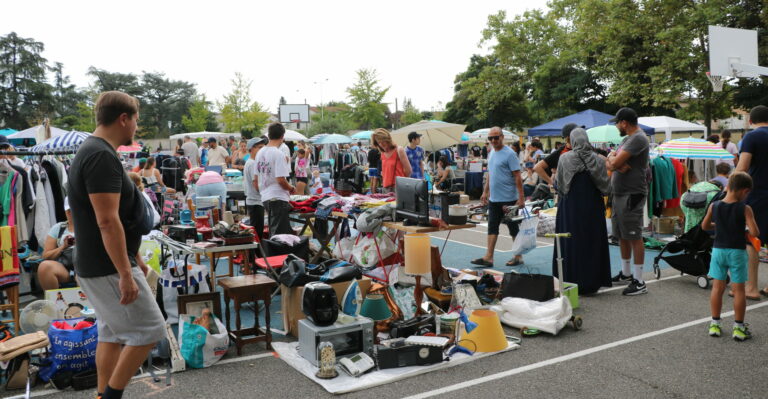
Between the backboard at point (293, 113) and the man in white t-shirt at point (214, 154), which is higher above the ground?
the backboard at point (293, 113)

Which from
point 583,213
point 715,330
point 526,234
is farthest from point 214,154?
point 715,330

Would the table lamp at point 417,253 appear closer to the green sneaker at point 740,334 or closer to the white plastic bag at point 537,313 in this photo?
the white plastic bag at point 537,313

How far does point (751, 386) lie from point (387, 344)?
2491 mm

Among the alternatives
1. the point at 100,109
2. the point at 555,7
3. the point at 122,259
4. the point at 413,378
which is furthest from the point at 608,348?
the point at 555,7

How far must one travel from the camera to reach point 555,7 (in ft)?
123

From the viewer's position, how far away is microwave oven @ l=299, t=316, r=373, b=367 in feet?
13.8

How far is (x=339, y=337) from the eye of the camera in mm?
4301

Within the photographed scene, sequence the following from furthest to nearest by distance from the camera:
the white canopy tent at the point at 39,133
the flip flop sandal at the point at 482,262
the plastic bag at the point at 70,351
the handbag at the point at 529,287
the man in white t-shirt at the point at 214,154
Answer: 1. the man in white t-shirt at the point at 214,154
2. the white canopy tent at the point at 39,133
3. the flip flop sandal at the point at 482,262
4. the handbag at the point at 529,287
5. the plastic bag at the point at 70,351

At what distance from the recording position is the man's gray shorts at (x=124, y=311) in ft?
9.18

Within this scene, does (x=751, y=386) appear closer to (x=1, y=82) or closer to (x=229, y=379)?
(x=229, y=379)

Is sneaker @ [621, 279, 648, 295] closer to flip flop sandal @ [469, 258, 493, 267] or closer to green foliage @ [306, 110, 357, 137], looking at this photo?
flip flop sandal @ [469, 258, 493, 267]

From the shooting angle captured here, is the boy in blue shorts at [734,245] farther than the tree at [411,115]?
No

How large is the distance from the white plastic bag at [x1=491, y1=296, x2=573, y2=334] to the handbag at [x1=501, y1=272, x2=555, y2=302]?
88mm

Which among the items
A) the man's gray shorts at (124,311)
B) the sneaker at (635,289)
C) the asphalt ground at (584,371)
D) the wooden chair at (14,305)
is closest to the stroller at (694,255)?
the sneaker at (635,289)
